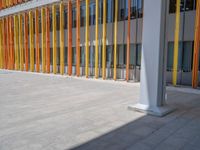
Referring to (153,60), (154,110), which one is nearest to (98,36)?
(153,60)

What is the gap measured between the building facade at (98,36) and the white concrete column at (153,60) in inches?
13.2

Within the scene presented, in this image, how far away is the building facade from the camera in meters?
11.8

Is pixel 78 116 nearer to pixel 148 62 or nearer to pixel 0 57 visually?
pixel 148 62

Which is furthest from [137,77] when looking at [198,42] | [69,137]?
[69,137]

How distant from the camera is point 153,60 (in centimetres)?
552

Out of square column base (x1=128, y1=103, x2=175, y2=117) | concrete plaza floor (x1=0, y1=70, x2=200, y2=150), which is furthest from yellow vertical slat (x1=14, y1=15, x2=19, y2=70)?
square column base (x1=128, y1=103, x2=175, y2=117)

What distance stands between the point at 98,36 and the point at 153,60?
10483mm

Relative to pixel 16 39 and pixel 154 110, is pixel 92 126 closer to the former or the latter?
pixel 154 110

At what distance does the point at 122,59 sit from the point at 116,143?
1114cm

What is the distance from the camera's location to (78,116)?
5.42 metres

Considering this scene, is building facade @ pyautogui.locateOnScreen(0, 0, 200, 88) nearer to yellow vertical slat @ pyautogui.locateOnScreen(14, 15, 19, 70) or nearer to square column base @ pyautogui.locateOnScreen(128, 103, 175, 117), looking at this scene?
yellow vertical slat @ pyautogui.locateOnScreen(14, 15, 19, 70)

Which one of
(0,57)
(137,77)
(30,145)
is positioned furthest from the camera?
(0,57)

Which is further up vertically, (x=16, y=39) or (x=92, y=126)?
(x=16, y=39)

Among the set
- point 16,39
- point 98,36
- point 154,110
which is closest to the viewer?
point 154,110
